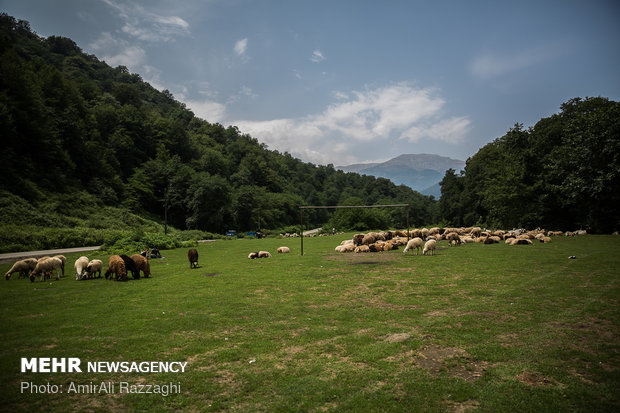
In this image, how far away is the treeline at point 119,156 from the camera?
137 ft

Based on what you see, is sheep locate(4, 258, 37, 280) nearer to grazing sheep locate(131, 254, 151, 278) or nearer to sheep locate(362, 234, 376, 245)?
grazing sheep locate(131, 254, 151, 278)

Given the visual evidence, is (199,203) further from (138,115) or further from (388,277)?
(388,277)

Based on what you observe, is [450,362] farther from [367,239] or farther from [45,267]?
[367,239]

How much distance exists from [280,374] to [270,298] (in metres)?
5.05

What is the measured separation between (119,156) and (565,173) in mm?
88745

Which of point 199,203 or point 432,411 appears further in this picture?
point 199,203

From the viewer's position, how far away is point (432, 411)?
4.14 metres

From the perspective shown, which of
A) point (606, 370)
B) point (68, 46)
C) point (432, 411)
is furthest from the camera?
point (68, 46)

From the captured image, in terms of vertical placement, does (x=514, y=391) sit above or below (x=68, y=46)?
below

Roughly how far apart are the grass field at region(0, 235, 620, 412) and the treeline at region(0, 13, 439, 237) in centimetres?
3120

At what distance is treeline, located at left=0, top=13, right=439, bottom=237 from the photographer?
41.7 m

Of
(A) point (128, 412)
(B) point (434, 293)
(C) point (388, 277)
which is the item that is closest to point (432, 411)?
(A) point (128, 412)

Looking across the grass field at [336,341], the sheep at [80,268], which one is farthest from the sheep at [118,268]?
the grass field at [336,341]

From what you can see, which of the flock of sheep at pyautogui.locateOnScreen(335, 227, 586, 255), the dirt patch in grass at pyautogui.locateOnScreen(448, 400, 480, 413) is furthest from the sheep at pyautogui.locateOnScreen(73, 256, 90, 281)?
the flock of sheep at pyautogui.locateOnScreen(335, 227, 586, 255)
